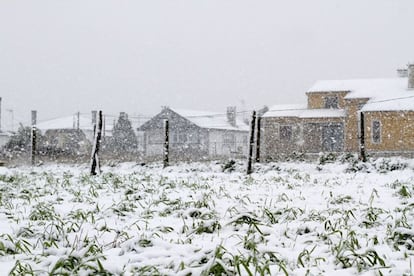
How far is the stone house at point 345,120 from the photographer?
29.6 m

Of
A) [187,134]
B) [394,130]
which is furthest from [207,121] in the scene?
[394,130]

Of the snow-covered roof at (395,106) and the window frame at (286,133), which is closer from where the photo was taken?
the snow-covered roof at (395,106)

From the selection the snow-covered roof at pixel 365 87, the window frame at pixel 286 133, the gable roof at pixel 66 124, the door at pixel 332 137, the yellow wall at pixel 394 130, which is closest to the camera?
the yellow wall at pixel 394 130

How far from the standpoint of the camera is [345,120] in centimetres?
3331

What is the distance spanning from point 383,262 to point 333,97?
3417cm

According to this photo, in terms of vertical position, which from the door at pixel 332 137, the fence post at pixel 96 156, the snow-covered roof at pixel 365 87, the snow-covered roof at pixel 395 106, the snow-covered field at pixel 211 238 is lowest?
the snow-covered field at pixel 211 238

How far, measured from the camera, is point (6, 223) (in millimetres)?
4000

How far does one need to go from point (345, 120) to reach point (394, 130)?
4.48m

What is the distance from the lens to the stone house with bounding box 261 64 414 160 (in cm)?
2961

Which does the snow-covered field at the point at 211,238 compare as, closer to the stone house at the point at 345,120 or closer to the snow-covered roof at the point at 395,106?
the snow-covered roof at the point at 395,106

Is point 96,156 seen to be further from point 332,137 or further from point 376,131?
point 332,137

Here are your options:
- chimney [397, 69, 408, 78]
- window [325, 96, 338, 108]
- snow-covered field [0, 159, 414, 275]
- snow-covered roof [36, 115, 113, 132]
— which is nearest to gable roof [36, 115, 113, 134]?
snow-covered roof [36, 115, 113, 132]

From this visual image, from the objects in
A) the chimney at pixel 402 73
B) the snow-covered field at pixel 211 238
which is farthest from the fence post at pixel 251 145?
the chimney at pixel 402 73

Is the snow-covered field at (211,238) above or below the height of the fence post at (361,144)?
below
